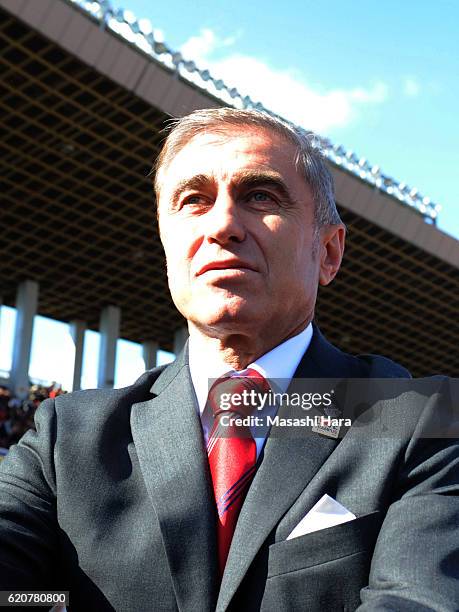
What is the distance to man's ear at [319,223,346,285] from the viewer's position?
280 centimetres

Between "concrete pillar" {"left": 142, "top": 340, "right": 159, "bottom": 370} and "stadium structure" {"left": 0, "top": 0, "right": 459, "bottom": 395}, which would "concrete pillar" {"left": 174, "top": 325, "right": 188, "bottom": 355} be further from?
"concrete pillar" {"left": 142, "top": 340, "right": 159, "bottom": 370}

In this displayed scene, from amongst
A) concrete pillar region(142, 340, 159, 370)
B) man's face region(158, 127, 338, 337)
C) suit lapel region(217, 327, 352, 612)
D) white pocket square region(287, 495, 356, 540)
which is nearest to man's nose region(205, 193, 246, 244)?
man's face region(158, 127, 338, 337)

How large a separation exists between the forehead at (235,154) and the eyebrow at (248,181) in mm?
13

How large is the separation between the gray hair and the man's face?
35mm

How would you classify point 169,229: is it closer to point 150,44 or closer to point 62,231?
point 150,44

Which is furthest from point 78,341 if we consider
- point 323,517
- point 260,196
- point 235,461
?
point 323,517

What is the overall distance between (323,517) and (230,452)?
315 millimetres

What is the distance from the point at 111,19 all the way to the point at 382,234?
1460cm

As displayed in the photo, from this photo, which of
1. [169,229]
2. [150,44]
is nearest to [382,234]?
[150,44]

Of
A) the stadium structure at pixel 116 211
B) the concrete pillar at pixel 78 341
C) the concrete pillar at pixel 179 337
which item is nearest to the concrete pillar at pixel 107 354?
the stadium structure at pixel 116 211

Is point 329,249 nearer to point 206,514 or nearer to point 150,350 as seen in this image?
point 206,514

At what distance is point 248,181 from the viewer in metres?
2.51

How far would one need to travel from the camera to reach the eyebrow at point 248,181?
2.51m

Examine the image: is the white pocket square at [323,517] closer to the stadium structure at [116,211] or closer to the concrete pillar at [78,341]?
the stadium structure at [116,211]
